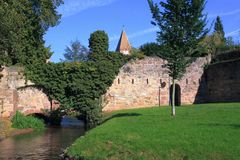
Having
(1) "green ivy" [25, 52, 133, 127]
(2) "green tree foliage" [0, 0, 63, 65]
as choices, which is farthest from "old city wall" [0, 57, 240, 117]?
(2) "green tree foliage" [0, 0, 63, 65]

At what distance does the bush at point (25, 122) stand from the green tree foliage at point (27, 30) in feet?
13.8

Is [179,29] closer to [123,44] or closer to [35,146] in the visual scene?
[35,146]

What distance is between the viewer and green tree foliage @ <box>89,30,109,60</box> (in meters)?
36.7

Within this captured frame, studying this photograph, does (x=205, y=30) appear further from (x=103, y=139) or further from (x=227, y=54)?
(x=227, y=54)

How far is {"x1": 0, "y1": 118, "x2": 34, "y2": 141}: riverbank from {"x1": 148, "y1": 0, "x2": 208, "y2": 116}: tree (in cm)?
1154

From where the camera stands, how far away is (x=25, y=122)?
1217 inches

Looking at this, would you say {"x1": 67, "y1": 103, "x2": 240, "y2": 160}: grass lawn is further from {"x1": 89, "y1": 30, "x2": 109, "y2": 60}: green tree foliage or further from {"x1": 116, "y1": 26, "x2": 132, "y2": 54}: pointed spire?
{"x1": 116, "y1": 26, "x2": 132, "y2": 54}: pointed spire

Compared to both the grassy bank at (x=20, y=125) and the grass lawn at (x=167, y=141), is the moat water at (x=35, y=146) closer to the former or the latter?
the grassy bank at (x=20, y=125)

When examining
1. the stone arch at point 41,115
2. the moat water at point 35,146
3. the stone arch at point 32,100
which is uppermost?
the stone arch at point 32,100

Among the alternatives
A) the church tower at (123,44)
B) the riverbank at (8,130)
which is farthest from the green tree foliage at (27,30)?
the church tower at (123,44)

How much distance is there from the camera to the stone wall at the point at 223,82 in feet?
117

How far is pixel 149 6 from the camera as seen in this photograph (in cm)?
2259

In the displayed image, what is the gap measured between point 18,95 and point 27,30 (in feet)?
17.7

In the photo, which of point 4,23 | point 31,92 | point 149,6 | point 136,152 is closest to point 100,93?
point 31,92
